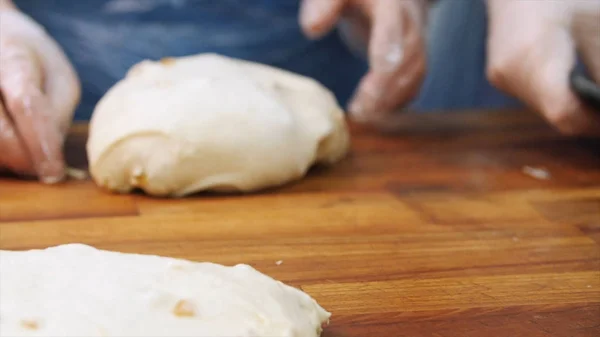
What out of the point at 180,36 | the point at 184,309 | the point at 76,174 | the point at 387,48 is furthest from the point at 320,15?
the point at 184,309

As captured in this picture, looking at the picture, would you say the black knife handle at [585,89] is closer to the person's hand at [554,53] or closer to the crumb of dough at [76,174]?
the person's hand at [554,53]

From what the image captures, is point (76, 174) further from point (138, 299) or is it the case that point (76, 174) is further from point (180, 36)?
point (138, 299)

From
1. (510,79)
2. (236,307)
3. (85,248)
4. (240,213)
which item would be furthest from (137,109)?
(510,79)

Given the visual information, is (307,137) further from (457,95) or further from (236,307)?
(457,95)

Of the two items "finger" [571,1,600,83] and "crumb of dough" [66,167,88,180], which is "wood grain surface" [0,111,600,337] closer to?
"crumb of dough" [66,167,88,180]

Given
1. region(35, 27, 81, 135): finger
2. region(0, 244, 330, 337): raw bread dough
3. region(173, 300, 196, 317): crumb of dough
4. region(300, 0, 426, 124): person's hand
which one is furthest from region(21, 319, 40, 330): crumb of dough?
region(300, 0, 426, 124): person's hand
